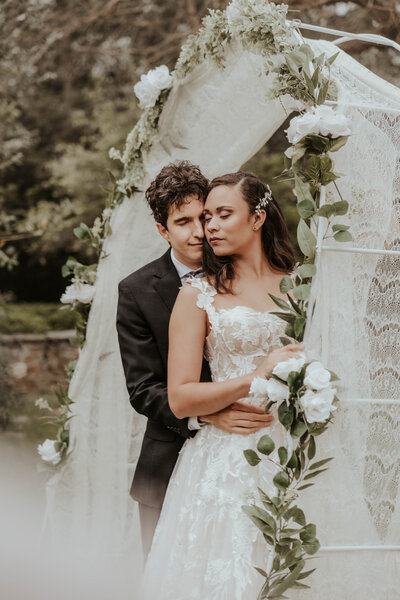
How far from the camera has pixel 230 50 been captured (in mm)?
3318

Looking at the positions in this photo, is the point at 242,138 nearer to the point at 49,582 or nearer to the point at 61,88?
the point at 49,582

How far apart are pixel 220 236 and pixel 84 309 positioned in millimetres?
1640

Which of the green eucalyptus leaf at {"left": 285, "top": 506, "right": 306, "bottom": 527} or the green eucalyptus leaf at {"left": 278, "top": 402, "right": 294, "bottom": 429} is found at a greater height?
the green eucalyptus leaf at {"left": 278, "top": 402, "right": 294, "bottom": 429}

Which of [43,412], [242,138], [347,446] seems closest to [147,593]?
[347,446]

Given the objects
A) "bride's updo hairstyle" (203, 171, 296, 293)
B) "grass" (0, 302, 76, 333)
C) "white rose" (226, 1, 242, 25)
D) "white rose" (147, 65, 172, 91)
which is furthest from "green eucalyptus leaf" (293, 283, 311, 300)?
"grass" (0, 302, 76, 333)

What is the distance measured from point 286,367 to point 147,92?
185 centimetres

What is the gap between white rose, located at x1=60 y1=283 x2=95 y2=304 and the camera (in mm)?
4148

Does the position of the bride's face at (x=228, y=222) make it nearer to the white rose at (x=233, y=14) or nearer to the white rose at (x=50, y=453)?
the white rose at (x=233, y=14)

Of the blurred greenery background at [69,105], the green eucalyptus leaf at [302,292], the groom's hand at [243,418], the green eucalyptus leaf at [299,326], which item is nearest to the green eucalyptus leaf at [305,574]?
the groom's hand at [243,418]

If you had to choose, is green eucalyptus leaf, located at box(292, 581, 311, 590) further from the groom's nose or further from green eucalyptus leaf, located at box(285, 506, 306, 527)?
the groom's nose

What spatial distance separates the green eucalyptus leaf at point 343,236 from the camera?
246 centimetres

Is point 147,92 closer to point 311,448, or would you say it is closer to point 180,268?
point 180,268

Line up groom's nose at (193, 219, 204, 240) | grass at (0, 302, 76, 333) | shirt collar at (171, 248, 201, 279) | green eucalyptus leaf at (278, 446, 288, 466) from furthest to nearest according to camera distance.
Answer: grass at (0, 302, 76, 333)
shirt collar at (171, 248, 201, 279)
groom's nose at (193, 219, 204, 240)
green eucalyptus leaf at (278, 446, 288, 466)

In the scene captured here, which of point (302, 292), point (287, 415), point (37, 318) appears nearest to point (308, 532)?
point (287, 415)
